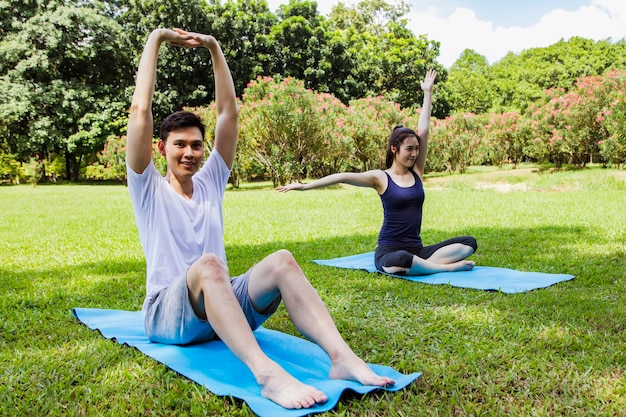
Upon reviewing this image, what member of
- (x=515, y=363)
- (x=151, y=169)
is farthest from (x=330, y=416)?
(x=151, y=169)

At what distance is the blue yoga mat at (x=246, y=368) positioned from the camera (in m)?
2.10

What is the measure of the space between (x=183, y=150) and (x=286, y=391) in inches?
49.8

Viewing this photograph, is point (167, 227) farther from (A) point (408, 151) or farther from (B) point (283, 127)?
(B) point (283, 127)

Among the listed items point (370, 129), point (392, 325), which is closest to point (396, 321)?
point (392, 325)

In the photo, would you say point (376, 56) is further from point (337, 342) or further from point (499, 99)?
point (337, 342)

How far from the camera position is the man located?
7.06ft

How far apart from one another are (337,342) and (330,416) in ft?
1.06

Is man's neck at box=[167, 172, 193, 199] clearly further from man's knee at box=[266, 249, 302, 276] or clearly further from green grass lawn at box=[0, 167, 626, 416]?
green grass lawn at box=[0, 167, 626, 416]

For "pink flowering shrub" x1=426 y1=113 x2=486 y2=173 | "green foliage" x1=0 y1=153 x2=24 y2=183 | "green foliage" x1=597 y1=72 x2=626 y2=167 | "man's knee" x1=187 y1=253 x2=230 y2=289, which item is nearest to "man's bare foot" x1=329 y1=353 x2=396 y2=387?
"man's knee" x1=187 y1=253 x2=230 y2=289

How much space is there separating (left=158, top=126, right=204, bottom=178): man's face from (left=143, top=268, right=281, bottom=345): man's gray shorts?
0.58 meters

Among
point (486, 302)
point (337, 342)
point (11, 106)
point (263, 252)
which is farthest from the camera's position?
point (11, 106)

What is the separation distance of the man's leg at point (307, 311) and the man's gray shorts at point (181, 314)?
10 centimetres

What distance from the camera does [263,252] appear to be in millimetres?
5859

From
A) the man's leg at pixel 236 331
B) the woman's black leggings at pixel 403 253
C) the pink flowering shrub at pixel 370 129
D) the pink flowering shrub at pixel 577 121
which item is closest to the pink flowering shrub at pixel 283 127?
the pink flowering shrub at pixel 370 129
